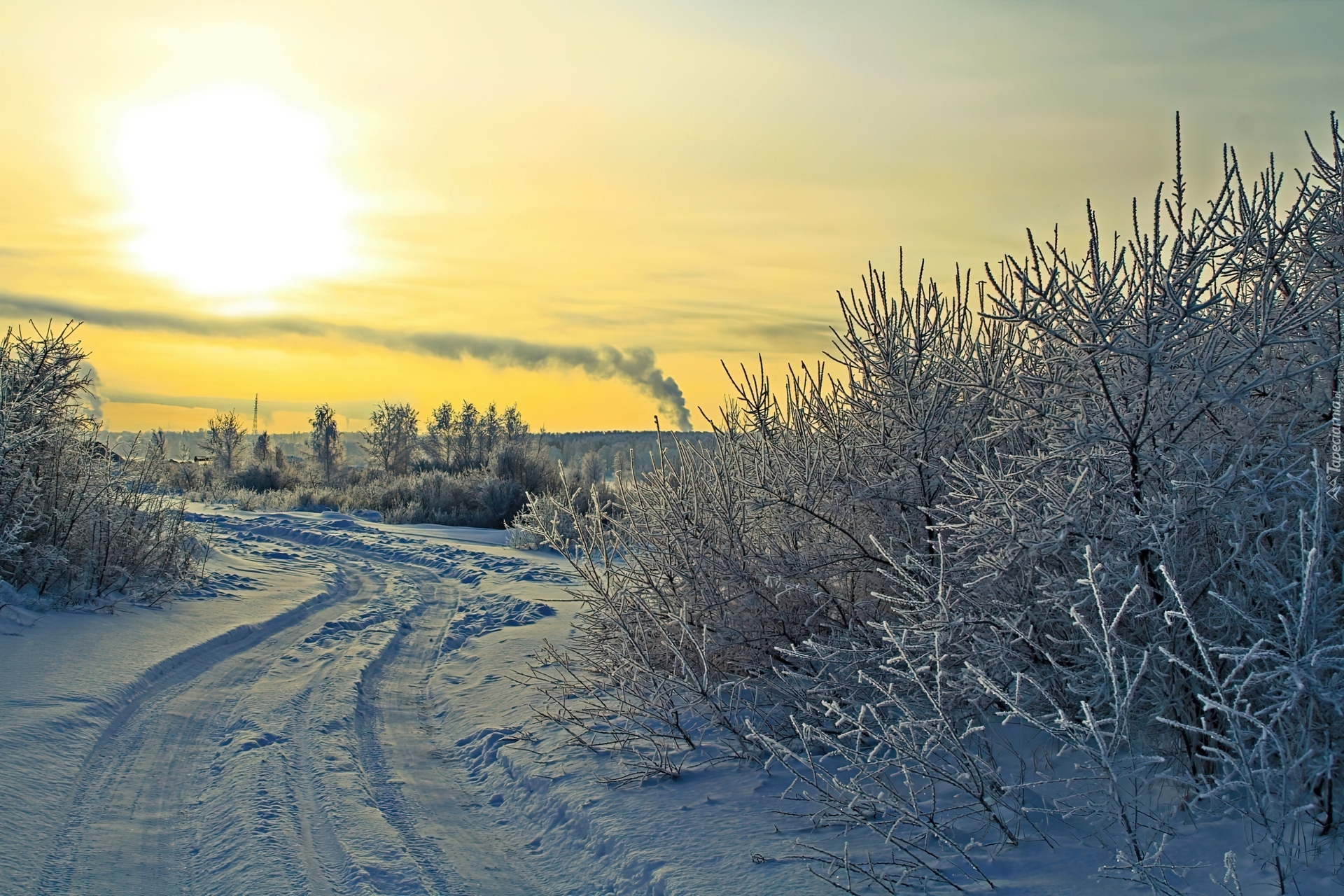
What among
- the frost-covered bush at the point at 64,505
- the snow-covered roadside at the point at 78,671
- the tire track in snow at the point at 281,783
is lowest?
the tire track in snow at the point at 281,783

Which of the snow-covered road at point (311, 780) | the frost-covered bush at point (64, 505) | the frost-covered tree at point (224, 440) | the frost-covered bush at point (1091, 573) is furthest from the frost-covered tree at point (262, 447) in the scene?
the frost-covered bush at point (1091, 573)

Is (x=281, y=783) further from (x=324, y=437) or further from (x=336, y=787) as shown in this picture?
(x=324, y=437)

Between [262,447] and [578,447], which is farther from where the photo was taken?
[578,447]

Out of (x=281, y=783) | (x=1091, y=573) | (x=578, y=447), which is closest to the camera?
(x=1091, y=573)

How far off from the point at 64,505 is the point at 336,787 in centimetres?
678

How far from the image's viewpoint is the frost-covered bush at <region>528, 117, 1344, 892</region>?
332 cm

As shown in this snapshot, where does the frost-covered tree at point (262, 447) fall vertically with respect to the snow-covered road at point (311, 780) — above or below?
above

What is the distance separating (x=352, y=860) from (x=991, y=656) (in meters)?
3.07

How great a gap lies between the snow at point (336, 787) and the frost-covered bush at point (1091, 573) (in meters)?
0.33

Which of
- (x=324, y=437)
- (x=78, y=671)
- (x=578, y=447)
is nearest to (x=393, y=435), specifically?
(x=324, y=437)

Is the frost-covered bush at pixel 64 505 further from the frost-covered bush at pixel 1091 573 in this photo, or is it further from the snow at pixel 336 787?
the frost-covered bush at pixel 1091 573

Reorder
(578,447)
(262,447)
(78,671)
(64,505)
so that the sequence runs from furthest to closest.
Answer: (578,447) < (262,447) < (64,505) < (78,671)

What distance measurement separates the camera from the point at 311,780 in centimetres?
494

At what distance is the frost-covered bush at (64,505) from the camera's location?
872cm
